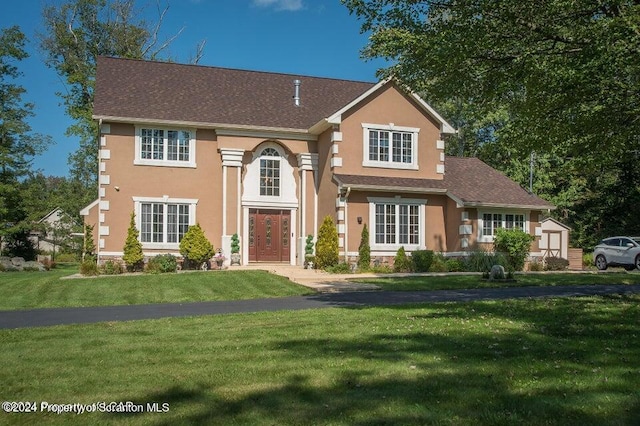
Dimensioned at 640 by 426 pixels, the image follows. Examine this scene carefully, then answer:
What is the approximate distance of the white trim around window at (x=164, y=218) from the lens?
24.6 metres

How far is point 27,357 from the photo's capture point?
7.87 metres

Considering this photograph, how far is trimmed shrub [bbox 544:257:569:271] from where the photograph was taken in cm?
2778

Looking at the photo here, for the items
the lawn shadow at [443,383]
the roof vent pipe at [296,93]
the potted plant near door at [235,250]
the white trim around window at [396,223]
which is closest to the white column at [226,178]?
the potted plant near door at [235,250]

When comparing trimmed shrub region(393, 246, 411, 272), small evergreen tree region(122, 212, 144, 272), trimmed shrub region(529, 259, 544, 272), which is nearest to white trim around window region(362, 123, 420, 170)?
trimmed shrub region(393, 246, 411, 272)

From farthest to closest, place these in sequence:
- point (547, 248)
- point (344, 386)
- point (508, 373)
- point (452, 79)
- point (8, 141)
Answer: point (8, 141), point (547, 248), point (452, 79), point (508, 373), point (344, 386)

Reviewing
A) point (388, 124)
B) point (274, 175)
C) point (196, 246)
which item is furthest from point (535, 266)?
point (196, 246)

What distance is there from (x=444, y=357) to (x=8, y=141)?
33985 mm

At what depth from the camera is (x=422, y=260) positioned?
24.5 m

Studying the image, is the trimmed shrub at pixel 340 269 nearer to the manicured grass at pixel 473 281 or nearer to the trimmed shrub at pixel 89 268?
the manicured grass at pixel 473 281

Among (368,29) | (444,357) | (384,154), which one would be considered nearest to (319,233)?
(384,154)

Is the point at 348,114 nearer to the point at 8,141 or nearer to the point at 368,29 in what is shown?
the point at 368,29

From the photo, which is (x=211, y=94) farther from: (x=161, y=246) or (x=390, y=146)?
(x=390, y=146)

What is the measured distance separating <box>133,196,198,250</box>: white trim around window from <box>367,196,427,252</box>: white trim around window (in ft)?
24.1

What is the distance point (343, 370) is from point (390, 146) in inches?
796
